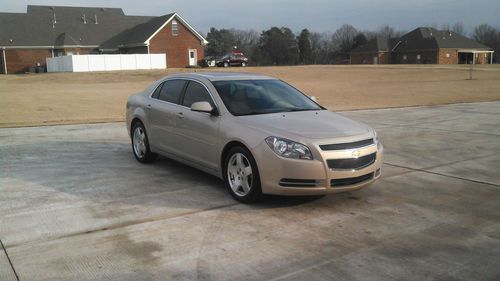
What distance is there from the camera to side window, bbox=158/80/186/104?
745cm

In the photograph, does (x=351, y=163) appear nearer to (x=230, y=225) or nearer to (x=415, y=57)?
(x=230, y=225)

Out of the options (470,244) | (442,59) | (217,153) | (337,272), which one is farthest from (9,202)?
(442,59)

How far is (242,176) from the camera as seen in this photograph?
5.96m

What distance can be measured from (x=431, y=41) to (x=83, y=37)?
59.9m

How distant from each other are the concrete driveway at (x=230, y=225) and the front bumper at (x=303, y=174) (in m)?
0.28

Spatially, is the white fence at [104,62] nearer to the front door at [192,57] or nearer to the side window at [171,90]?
the front door at [192,57]

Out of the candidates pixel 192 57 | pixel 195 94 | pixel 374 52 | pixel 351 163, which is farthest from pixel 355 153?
pixel 374 52

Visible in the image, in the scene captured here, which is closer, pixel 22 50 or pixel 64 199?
pixel 64 199

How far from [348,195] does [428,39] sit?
298ft

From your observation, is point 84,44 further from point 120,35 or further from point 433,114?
point 433,114

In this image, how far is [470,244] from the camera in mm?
Result: 4676

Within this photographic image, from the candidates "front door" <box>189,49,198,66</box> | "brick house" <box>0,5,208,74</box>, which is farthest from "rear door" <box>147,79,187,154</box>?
"front door" <box>189,49,198,66</box>

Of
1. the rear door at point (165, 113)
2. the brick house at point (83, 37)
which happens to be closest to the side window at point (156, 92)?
the rear door at point (165, 113)

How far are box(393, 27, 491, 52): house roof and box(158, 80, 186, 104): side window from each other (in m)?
87.1
